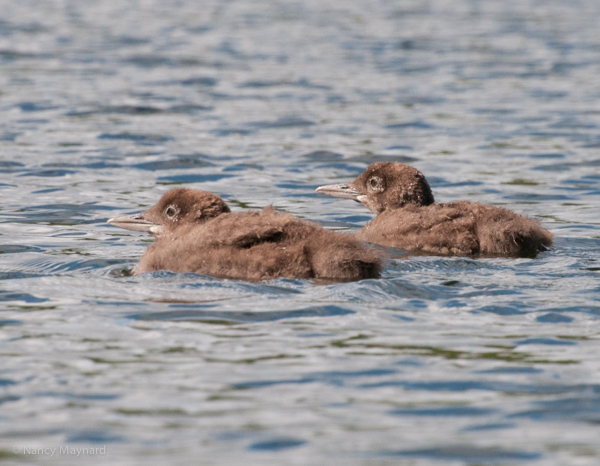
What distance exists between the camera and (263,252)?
8375 mm

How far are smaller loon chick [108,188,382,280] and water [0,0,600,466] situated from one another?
8.5 inches

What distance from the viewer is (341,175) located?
15.0 meters

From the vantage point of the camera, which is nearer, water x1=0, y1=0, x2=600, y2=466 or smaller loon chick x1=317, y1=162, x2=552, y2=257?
water x1=0, y1=0, x2=600, y2=466

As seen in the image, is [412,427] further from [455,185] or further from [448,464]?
[455,185]

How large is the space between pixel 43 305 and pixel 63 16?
26.1m

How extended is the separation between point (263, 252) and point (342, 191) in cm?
355

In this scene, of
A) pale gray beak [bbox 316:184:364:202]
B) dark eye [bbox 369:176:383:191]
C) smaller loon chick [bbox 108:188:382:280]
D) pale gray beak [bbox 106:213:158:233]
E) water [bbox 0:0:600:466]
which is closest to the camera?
water [bbox 0:0:600:466]

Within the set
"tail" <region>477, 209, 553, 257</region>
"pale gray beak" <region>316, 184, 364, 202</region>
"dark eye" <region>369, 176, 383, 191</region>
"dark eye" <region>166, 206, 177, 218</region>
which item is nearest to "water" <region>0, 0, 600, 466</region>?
"tail" <region>477, 209, 553, 257</region>

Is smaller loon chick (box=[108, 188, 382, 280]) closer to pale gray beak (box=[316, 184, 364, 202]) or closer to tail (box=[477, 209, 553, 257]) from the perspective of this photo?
tail (box=[477, 209, 553, 257])

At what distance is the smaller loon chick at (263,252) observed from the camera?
8.27 metres

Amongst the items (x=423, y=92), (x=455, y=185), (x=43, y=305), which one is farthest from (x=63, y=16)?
(x=43, y=305)

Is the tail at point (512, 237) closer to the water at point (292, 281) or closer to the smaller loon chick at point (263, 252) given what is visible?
the water at point (292, 281)

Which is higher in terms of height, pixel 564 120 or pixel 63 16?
pixel 63 16

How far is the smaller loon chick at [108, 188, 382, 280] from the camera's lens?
827cm
